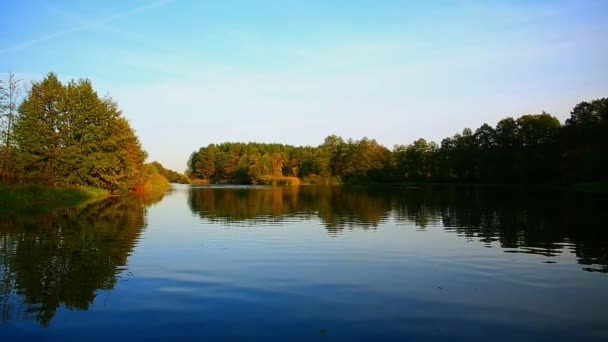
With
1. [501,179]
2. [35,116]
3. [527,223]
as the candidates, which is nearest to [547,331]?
[527,223]

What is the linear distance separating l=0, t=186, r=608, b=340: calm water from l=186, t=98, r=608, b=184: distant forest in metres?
74.1

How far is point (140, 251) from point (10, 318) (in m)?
8.84

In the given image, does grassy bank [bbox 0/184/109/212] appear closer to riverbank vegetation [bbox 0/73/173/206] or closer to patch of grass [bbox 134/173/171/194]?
riverbank vegetation [bbox 0/73/173/206]

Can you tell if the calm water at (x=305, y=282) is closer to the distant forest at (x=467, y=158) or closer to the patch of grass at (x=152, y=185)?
the patch of grass at (x=152, y=185)

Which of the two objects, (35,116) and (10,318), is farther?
(35,116)

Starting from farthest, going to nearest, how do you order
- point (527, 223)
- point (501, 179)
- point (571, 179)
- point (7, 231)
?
point (501, 179)
point (571, 179)
point (527, 223)
point (7, 231)

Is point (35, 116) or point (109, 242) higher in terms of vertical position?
point (35, 116)

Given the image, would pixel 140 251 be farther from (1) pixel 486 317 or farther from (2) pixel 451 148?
(2) pixel 451 148

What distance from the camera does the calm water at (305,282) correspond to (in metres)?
9.55

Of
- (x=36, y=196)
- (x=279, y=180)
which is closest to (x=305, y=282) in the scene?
(x=36, y=196)

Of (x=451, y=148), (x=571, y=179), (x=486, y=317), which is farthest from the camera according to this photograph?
(x=451, y=148)

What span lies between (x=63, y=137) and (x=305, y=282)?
1933 inches

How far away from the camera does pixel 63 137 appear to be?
A: 2099 inches

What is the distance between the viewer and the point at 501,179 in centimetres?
11600
